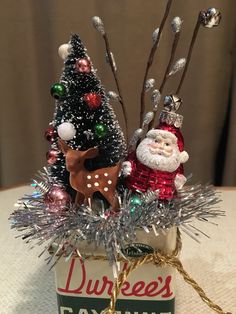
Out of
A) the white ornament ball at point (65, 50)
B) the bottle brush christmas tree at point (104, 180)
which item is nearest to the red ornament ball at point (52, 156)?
the bottle brush christmas tree at point (104, 180)

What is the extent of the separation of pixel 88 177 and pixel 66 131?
0.06 m

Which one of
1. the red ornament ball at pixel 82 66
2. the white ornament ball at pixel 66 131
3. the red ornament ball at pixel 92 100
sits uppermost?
the red ornament ball at pixel 82 66

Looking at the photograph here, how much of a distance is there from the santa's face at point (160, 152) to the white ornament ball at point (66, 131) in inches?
3.0

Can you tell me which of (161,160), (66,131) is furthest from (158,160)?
(66,131)

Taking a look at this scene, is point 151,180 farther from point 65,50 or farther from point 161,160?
point 65,50

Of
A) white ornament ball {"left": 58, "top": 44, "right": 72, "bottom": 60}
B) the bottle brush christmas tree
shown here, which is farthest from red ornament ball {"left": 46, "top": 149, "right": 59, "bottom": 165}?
white ornament ball {"left": 58, "top": 44, "right": 72, "bottom": 60}

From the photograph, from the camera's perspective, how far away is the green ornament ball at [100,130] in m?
0.46

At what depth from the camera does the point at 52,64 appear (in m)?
1.18

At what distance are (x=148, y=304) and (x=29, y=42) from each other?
87 cm

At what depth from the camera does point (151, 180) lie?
0.46 m

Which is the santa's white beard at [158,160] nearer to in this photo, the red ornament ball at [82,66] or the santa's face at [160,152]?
the santa's face at [160,152]

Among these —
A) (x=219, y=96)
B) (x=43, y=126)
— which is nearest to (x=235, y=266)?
(x=219, y=96)

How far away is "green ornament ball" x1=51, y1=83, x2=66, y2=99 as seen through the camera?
464mm

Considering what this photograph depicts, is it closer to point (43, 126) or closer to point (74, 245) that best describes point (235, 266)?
point (74, 245)
